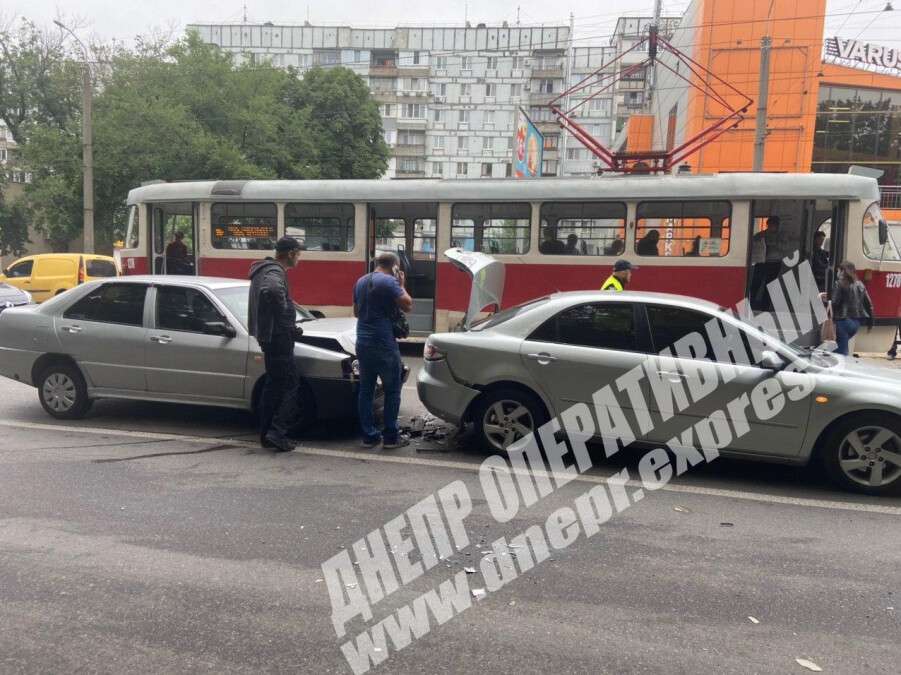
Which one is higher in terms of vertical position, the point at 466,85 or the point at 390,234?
→ the point at 466,85

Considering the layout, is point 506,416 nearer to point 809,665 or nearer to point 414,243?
point 809,665

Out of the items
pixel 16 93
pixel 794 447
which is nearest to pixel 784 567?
pixel 794 447

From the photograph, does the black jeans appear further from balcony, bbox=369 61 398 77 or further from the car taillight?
balcony, bbox=369 61 398 77

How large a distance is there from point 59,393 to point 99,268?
48.5 ft

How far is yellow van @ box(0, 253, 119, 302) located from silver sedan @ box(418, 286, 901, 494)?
1715 cm

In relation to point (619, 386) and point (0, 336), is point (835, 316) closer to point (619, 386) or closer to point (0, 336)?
point (619, 386)

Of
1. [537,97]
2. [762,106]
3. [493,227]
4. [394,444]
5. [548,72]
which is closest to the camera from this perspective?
[394,444]

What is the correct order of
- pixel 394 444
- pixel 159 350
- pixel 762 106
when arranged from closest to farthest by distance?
pixel 394 444, pixel 159 350, pixel 762 106

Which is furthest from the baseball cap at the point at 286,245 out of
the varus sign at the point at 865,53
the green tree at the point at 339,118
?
the green tree at the point at 339,118

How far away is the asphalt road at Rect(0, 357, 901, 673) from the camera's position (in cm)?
315

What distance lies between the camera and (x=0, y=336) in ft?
23.9

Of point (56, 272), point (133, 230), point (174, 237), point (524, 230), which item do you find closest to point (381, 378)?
point (524, 230)

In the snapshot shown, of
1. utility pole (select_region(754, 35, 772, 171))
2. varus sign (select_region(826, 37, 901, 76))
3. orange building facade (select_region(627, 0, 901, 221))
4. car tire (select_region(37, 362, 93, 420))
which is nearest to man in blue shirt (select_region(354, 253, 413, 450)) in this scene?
car tire (select_region(37, 362, 93, 420))

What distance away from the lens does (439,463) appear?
5.98 meters
